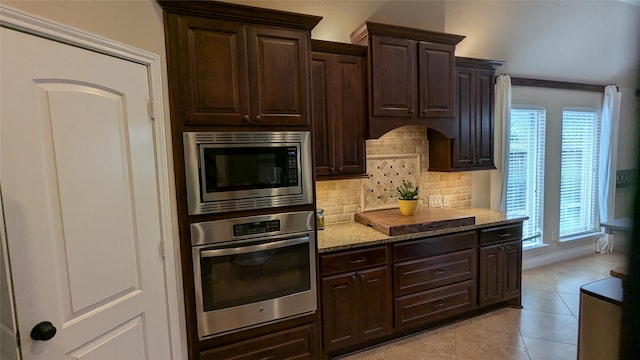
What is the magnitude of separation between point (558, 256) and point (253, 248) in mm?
4564

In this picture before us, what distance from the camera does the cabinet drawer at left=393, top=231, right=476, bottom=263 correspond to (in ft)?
8.57

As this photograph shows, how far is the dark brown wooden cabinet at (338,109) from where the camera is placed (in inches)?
101

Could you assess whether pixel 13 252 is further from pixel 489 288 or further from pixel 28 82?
pixel 489 288

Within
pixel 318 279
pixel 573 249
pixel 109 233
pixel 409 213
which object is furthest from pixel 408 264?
pixel 573 249

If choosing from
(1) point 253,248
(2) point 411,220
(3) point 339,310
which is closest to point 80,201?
(1) point 253,248

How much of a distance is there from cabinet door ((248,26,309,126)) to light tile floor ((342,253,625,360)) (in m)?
1.98

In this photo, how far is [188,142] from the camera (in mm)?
1896

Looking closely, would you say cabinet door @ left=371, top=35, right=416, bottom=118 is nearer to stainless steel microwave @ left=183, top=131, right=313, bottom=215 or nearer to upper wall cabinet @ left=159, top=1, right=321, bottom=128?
upper wall cabinet @ left=159, top=1, right=321, bottom=128

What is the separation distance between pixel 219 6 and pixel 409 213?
221cm

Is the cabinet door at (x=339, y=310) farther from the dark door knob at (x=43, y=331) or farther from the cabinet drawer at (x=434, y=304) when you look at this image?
the dark door knob at (x=43, y=331)

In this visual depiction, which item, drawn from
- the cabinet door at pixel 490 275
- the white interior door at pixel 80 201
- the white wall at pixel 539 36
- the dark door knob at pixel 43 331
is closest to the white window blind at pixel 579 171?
the white wall at pixel 539 36

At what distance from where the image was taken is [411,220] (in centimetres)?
278

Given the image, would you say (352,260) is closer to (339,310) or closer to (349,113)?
(339,310)

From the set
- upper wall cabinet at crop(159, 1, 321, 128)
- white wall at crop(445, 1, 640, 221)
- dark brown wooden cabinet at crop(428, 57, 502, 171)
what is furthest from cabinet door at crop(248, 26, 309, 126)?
dark brown wooden cabinet at crop(428, 57, 502, 171)
